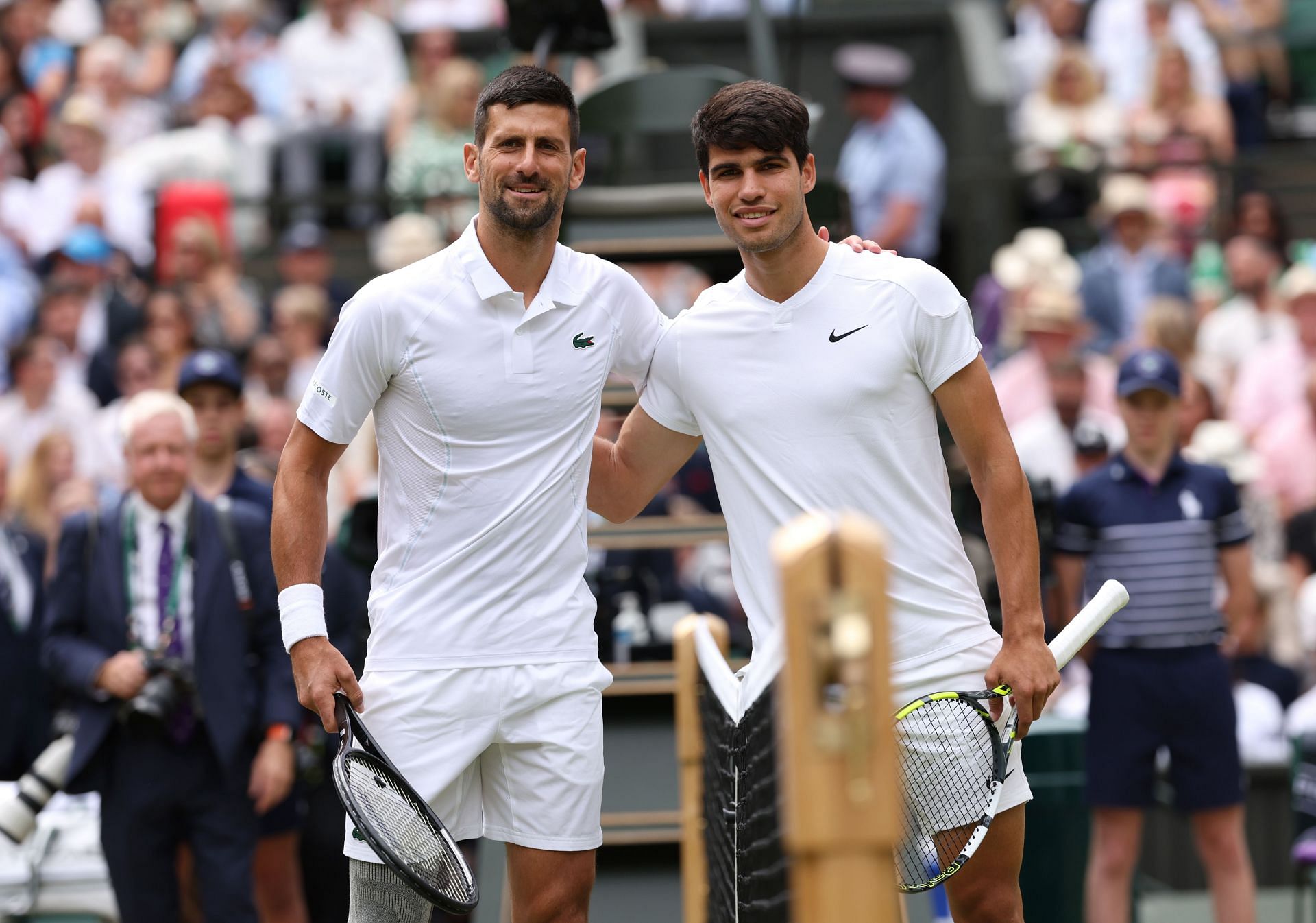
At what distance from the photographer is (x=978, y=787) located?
4535 millimetres

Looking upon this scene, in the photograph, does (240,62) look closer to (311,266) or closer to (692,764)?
(311,266)

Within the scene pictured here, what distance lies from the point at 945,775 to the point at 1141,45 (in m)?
9.64

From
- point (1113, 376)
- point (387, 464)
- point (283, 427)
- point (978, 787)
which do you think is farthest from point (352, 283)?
point (978, 787)

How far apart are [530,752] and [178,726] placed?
7.65 feet

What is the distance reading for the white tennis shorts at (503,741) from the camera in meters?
4.68

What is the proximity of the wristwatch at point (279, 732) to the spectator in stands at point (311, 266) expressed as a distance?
4669mm

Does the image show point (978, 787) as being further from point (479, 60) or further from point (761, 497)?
point (479, 60)

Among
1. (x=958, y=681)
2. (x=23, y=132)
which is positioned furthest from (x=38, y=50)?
(x=958, y=681)

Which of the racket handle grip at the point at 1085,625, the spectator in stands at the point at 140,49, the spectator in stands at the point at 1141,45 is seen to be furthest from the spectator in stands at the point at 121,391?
the spectator in stands at the point at 1141,45

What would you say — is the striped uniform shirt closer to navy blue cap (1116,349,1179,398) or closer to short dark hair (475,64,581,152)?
navy blue cap (1116,349,1179,398)

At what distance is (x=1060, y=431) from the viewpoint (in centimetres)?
888

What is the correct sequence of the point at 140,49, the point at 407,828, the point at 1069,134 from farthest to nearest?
1. the point at 140,49
2. the point at 1069,134
3. the point at 407,828

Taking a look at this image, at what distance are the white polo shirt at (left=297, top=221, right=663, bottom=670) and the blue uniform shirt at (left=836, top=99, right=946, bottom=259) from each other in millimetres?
7049

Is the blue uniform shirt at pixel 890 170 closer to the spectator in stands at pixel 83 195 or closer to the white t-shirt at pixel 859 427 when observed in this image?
the spectator in stands at pixel 83 195
